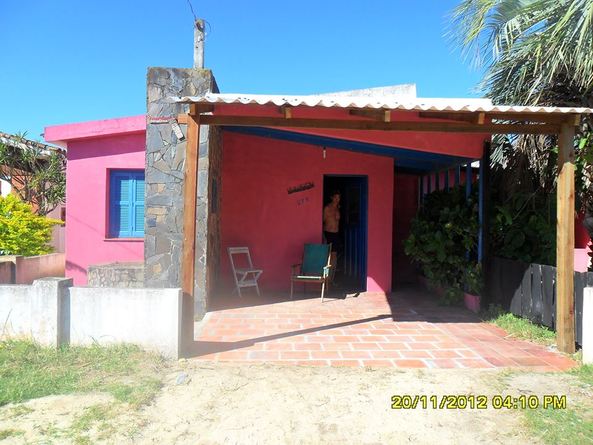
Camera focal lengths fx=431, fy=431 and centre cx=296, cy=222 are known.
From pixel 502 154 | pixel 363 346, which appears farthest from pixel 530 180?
pixel 363 346

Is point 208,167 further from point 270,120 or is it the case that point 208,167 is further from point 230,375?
point 230,375

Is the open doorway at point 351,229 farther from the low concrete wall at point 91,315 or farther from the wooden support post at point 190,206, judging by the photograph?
the low concrete wall at point 91,315

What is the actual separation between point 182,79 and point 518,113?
4.24m

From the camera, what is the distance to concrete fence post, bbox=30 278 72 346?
4.10m

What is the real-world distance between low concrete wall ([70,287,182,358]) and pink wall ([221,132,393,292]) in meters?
3.52

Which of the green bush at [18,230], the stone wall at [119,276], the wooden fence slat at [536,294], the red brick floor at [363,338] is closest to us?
the red brick floor at [363,338]

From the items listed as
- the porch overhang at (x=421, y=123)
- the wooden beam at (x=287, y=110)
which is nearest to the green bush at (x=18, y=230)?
the porch overhang at (x=421, y=123)

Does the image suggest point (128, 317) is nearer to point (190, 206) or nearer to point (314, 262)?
point (190, 206)

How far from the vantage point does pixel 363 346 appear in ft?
15.2

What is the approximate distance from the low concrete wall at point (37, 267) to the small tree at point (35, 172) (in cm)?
263

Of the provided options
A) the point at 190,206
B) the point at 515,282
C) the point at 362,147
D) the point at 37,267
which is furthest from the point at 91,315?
the point at 37,267

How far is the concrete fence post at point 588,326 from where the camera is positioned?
4.05 meters

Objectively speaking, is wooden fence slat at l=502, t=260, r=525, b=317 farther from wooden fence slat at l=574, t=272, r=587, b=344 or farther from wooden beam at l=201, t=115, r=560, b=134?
wooden beam at l=201, t=115, r=560, b=134

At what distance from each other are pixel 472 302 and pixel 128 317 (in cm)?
487
